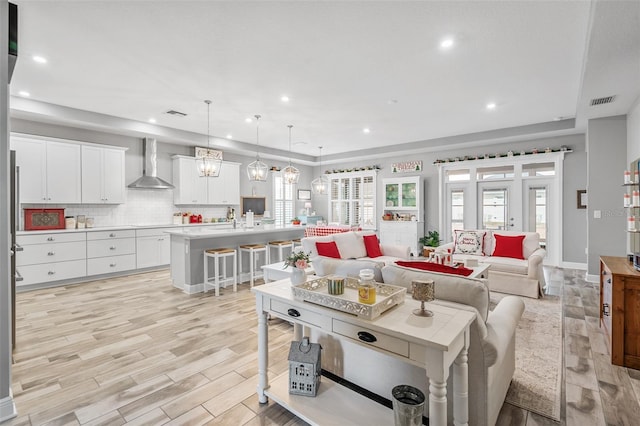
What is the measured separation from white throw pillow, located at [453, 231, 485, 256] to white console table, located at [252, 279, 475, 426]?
13.1ft

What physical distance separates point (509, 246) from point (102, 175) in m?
7.39

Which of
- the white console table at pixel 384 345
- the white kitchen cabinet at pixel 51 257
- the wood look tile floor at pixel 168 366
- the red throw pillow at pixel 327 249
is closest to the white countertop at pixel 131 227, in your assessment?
the white kitchen cabinet at pixel 51 257

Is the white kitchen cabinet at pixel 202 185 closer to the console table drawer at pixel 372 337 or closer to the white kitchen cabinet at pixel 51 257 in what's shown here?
the white kitchen cabinet at pixel 51 257

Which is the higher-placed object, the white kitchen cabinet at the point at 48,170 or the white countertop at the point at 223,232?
the white kitchen cabinet at the point at 48,170

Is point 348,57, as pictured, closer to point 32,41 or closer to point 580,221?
point 32,41

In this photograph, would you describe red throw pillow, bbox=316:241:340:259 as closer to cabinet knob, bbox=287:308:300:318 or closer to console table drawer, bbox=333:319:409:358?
cabinet knob, bbox=287:308:300:318

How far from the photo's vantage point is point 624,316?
2553 millimetres

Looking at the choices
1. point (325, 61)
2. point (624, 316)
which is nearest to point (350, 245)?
point (325, 61)

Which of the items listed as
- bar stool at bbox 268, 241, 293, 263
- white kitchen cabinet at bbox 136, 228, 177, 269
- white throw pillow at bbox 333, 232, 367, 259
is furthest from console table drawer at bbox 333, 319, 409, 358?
white kitchen cabinet at bbox 136, 228, 177, 269

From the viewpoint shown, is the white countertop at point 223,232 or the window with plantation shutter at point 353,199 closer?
the white countertop at point 223,232

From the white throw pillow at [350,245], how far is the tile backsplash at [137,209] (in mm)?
4224

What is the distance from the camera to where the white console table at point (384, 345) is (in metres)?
1.39

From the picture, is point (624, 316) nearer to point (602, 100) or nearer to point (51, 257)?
point (602, 100)

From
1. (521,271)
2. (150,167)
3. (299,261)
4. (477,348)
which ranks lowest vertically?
(521,271)
